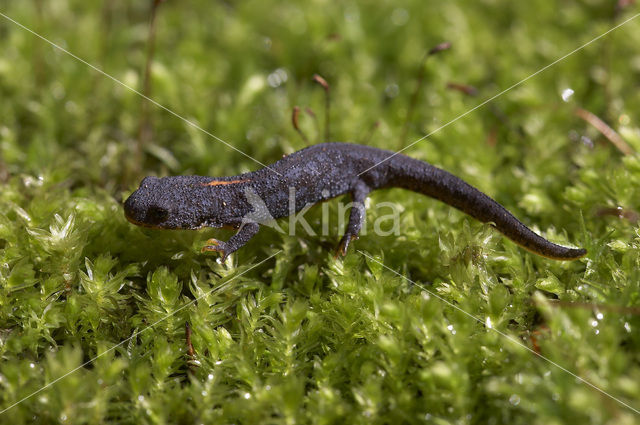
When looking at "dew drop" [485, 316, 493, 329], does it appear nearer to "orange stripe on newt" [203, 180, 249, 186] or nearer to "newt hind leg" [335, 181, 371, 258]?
"newt hind leg" [335, 181, 371, 258]

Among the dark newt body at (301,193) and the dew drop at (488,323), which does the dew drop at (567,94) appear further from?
the dew drop at (488,323)

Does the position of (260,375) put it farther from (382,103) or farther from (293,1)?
(293,1)

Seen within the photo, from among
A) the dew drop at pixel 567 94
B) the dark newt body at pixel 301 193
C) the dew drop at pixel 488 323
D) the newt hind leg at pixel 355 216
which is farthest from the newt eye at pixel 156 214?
the dew drop at pixel 567 94

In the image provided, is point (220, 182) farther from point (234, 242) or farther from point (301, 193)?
point (301, 193)

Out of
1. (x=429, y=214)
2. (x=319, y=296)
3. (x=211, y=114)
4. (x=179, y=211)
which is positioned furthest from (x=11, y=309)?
(x=429, y=214)

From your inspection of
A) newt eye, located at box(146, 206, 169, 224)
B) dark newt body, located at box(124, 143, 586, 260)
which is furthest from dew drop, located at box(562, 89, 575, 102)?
newt eye, located at box(146, 206, 169, 224)
